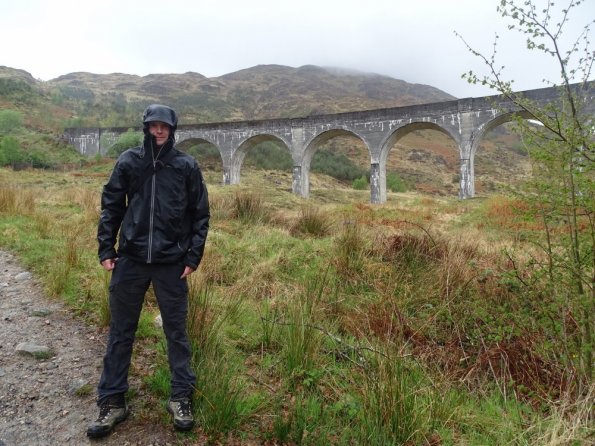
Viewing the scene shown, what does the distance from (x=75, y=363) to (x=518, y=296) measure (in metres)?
3.26

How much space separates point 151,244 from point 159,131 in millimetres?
659

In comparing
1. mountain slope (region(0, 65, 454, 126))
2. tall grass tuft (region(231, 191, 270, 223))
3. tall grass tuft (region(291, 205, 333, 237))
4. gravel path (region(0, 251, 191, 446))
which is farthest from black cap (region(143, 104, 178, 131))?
mountain slope (region(0, 65, 454, 126))

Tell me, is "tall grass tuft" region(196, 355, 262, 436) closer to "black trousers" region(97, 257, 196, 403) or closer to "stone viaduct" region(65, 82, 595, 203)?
"black trousers" region(97, 257, 196, 403)

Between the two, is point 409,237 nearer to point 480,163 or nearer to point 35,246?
point 35,246

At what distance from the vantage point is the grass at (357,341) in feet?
7.10

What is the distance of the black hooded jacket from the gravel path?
874 millimetres

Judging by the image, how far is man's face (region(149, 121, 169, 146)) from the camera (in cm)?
238

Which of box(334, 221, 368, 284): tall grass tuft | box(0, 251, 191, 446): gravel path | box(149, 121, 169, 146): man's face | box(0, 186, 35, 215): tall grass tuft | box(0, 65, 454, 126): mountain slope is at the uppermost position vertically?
box(0, 65, 454, 126): mountain slope

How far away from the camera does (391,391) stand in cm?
210

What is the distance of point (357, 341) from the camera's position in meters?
3.10

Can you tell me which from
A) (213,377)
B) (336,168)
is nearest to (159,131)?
(213,377)

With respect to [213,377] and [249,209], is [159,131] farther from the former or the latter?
[249,209]

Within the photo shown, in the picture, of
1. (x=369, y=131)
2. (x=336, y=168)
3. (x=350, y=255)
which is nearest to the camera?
(x=350, y=255)

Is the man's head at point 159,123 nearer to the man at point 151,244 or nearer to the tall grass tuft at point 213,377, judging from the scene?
the man at point 151,244
